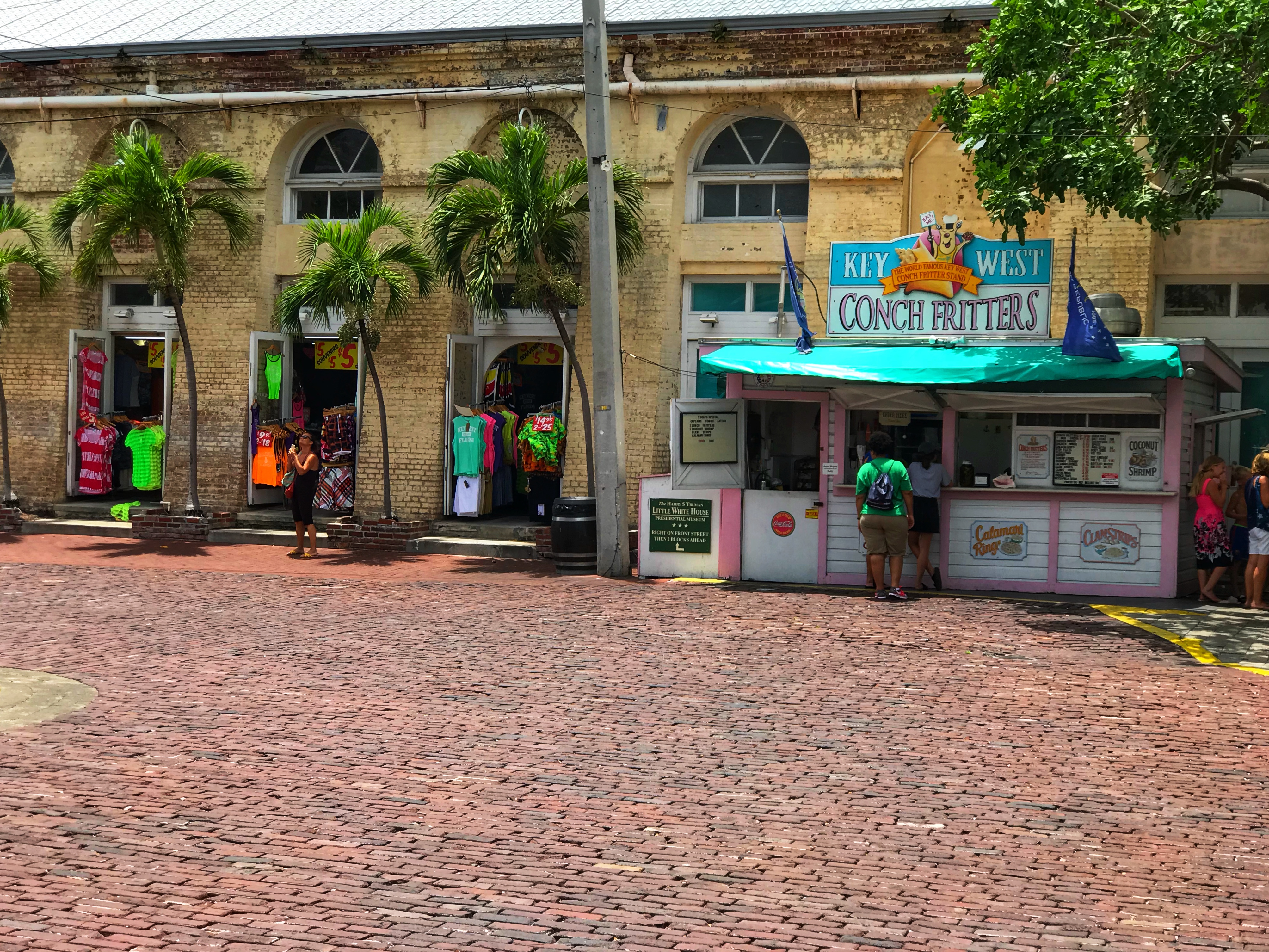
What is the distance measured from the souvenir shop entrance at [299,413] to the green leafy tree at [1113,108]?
1006cm

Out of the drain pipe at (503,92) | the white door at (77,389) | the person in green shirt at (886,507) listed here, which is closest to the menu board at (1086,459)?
the person in green shirt at (886,507)

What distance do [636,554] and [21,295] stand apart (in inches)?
427

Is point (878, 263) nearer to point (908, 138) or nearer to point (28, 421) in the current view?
point (908, 138)

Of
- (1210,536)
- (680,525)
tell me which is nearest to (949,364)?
(1210,536)

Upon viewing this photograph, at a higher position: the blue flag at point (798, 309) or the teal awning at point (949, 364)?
the blue flag at point (798, 309)

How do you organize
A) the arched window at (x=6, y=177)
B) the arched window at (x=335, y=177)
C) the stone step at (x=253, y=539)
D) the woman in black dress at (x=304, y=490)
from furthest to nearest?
the arched window at (x=6, y=177)
the arched window at (x=335, y=177)
the stone step at (x=253, y=539)
the woman in black dress at (x=304, y=490)

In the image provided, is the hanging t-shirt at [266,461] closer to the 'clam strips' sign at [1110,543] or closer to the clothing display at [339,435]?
the clothing display at [339,435]

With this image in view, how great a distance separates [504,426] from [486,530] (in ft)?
5.03

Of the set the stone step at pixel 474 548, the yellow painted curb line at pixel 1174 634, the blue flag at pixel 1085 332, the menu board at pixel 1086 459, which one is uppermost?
the blue flag at pixel 1085 332

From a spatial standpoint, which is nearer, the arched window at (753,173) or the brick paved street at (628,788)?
the brick paved street at (628,788)

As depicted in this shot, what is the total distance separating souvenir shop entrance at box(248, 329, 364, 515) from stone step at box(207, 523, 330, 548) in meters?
0.76

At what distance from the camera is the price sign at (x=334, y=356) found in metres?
20.0

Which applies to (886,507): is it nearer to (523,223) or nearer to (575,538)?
(575,538)

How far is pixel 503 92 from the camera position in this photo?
18.7 meters
